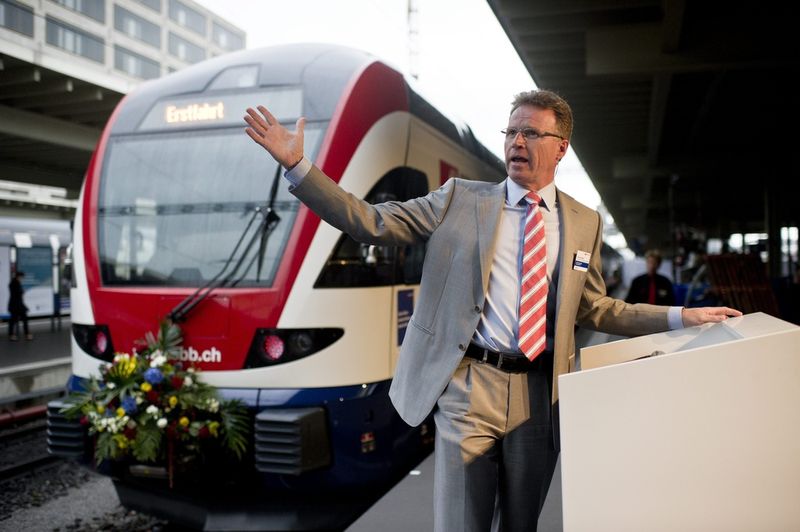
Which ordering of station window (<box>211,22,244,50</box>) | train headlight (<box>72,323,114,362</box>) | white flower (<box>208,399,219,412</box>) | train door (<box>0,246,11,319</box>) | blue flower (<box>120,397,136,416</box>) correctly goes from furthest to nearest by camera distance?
1. station window (<box>211,22,244,50</box>)
2. train door (<box>0,246,11,319</box>)
3. train headlight (<box>72,323,114,362</box>)
4. white flower (<box>208,399,219,412</box>)
5. blue flower (<box>120,397,136,416</box>)

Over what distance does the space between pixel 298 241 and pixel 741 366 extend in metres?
3.28

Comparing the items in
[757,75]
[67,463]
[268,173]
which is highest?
[757,75]

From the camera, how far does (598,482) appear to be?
1717 millimetres

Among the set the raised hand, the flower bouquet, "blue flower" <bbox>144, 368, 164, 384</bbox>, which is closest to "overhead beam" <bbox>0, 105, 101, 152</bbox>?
the flower bouquet

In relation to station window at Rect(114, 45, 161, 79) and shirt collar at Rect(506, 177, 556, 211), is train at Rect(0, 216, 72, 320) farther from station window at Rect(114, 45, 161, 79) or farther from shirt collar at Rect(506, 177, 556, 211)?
shirt collar at Rect(506, 177, 556, 211)

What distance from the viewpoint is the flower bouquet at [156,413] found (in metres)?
4.22

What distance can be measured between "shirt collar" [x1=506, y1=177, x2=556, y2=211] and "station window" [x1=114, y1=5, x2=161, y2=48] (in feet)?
93.9

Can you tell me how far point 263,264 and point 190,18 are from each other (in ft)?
108

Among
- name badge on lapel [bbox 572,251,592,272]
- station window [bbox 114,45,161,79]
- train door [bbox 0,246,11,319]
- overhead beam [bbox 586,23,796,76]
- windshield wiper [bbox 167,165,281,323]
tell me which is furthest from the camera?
station window [bbox 114,45,161,79]

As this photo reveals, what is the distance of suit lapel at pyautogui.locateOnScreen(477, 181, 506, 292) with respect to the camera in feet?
7.48

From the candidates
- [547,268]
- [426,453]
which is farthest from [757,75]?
[547,268]

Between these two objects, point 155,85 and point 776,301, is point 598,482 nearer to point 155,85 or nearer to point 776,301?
point 155,85

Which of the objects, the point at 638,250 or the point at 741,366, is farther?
the point at 638,250

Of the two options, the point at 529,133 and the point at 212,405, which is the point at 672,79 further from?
the point at 529,133
